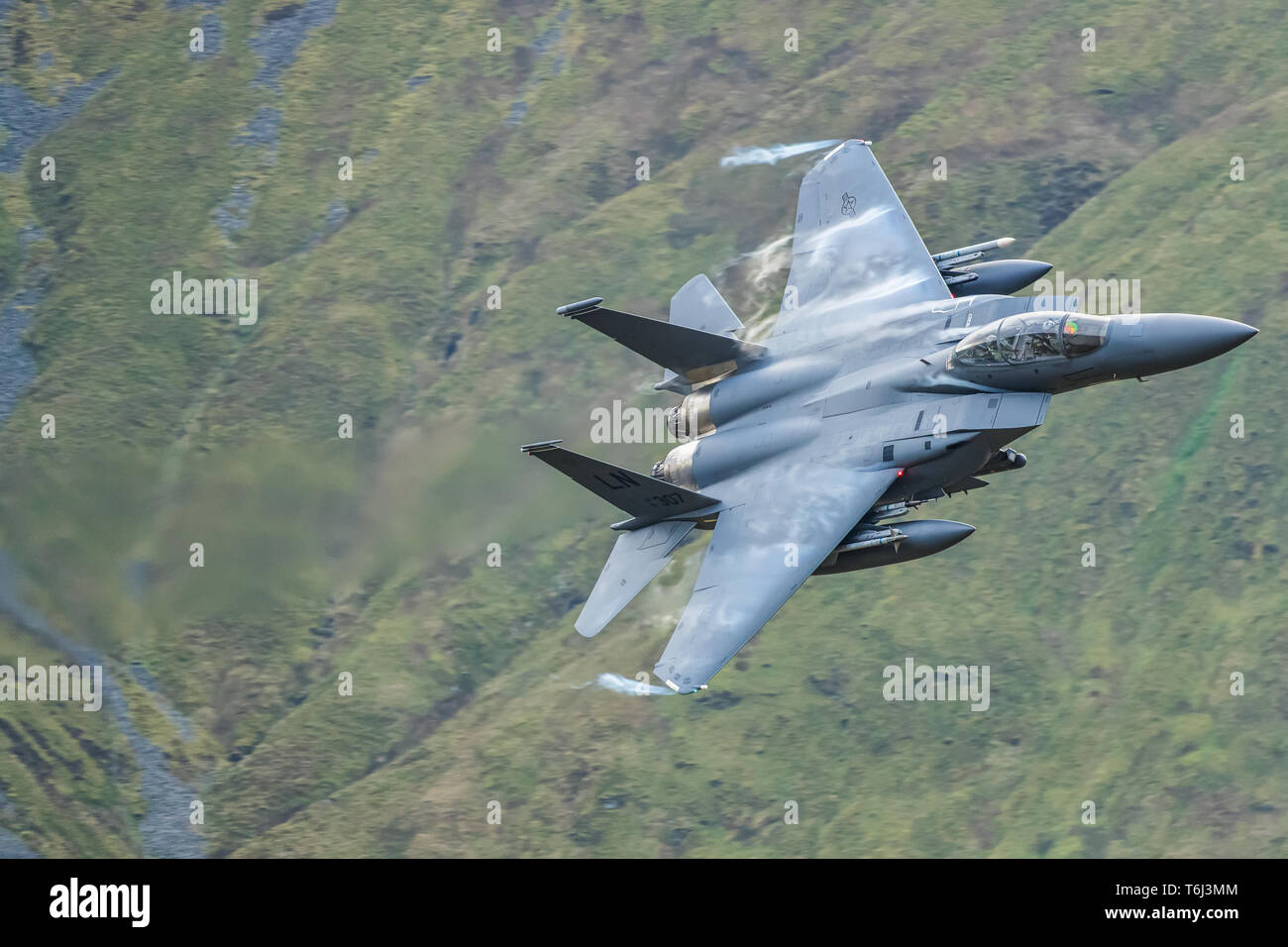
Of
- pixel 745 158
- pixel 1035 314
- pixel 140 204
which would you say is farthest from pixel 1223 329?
pixel 140 204

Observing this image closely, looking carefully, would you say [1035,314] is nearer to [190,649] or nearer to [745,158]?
[745,158]

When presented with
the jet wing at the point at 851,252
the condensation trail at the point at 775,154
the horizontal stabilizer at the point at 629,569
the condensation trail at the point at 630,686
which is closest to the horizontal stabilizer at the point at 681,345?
the jet wing at the point at 851,252

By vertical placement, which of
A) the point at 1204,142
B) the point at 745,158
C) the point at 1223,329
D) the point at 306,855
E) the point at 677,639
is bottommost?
the point at 306,855

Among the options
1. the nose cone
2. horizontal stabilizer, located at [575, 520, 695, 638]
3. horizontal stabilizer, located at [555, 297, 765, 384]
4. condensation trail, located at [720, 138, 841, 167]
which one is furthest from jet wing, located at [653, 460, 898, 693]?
condensation trail, located at [720, 138, 841, 167]

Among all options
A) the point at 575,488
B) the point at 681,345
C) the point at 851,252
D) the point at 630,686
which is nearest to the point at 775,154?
the point at 851,252

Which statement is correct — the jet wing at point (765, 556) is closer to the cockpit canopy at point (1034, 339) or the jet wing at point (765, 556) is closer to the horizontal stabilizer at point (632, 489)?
the horizontal stabilizer at point (632, 489)

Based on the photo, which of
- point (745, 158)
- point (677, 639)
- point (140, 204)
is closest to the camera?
point (677, 639)
